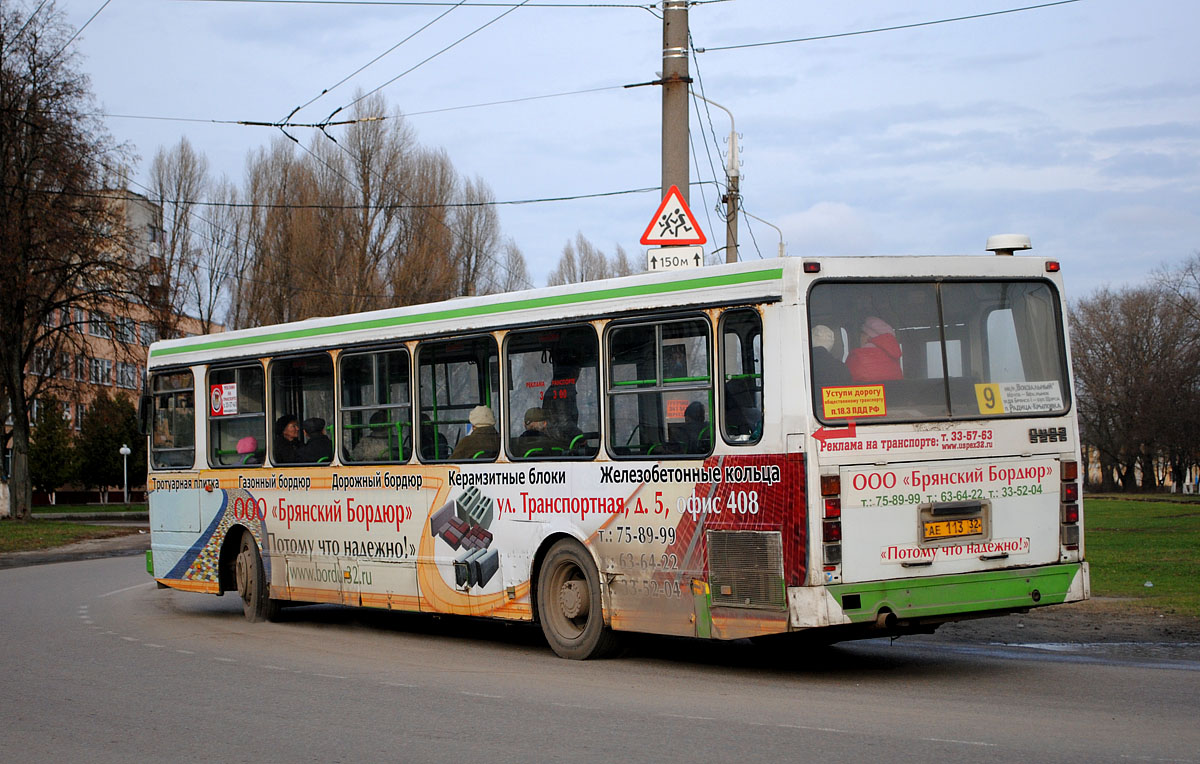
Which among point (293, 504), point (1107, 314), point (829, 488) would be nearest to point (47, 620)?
point (293, 504)

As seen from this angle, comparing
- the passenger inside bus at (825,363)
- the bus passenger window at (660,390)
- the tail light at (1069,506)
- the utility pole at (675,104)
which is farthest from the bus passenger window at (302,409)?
the tail light at (1069,506)

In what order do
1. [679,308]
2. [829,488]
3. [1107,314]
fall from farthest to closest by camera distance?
[1107,314] → [679,308] → [829,488]

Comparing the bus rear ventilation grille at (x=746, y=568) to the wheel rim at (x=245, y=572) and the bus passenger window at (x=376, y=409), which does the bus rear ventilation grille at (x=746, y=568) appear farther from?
the wheel rim at (x=245, y=572)

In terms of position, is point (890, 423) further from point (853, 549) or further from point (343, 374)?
point (343, 374)

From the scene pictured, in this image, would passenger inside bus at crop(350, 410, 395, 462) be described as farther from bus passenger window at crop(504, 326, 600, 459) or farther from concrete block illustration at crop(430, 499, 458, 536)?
bus passenger window at crop(504, 326, 600, 459)

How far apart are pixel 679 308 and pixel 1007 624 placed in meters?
5.42

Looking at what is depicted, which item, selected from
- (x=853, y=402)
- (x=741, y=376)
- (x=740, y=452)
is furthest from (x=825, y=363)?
(x=740, y=452)

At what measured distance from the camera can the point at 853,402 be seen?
9.34 metres

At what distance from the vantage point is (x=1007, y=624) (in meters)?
13.2

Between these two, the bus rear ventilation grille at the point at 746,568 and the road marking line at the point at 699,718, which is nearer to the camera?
the road marking line at the point at 699,718

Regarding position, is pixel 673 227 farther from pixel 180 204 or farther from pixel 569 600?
pixel 180 204

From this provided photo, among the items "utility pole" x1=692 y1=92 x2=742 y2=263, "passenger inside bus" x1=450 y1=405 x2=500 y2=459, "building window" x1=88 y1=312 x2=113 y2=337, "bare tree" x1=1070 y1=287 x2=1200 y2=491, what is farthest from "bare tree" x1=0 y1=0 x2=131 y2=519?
"bare tree" x1=1070 y1=287 x2=1200 y2=491

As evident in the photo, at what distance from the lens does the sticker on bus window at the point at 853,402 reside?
30.4ft

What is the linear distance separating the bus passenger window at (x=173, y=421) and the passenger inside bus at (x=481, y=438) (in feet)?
16.1
